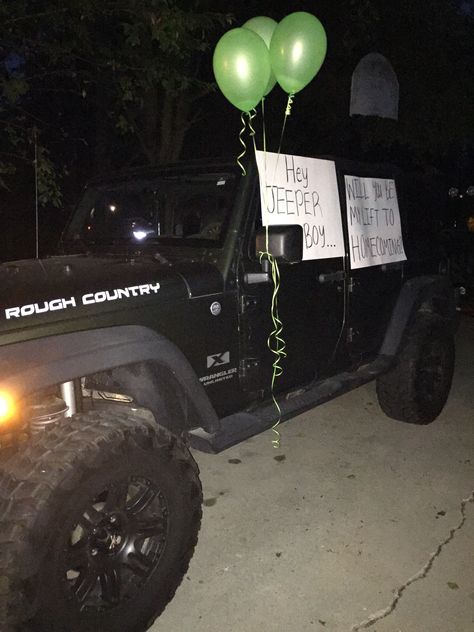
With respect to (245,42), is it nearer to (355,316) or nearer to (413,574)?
(355,316)

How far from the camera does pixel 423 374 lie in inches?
183

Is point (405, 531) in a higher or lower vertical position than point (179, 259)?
lower

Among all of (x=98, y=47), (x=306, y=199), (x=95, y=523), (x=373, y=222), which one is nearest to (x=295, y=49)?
(x=306, y=199)

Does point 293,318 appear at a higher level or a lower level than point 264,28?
lower

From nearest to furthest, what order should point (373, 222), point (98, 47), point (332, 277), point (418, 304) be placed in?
point (332, 277)
point (373, 222)
point (418, 304)
point (98, 47)

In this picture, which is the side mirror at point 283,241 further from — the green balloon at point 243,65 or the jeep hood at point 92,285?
the green balloon at point 243,65

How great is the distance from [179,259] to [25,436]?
3.93 feet

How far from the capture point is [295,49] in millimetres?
3477

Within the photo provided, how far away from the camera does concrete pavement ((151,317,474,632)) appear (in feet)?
8.65

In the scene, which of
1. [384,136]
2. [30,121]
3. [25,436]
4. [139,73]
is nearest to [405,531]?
[25,436]

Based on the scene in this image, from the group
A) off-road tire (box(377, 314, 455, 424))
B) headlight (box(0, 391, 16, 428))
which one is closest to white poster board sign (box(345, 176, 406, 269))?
off-road tire (box(377, 314, 455, 424))

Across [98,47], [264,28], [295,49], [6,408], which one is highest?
[98,47]

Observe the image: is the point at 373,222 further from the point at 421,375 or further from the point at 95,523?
the point at 95,523

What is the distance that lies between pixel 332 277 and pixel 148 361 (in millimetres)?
1521
